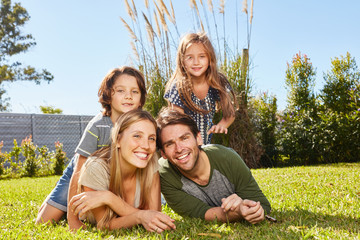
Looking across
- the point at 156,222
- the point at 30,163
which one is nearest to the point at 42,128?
the point at 30,163

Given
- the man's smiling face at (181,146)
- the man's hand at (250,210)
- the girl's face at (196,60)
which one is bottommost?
the man's hand at (250,210)

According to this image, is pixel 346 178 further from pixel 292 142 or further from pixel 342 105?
pixel 342 105

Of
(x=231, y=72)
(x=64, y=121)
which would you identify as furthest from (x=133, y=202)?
(x=64, y=121)

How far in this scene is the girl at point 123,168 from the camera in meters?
2.33

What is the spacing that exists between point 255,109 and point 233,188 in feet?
16.3

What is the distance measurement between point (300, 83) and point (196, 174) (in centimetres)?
675

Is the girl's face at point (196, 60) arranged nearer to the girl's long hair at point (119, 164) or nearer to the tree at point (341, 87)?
the girl's long hair at point (119, 164)

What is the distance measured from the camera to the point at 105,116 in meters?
2.95

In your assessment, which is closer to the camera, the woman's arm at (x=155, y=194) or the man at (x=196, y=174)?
the man at (x=196, y=174)

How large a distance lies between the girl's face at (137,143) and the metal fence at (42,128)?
1093cm

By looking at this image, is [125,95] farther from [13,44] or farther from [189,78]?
[13,44]

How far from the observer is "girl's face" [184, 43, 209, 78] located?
3254 millimetres

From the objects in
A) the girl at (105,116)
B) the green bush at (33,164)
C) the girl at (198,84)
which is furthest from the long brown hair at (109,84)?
the green bush at (33,164)

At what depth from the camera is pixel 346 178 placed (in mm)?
4742
